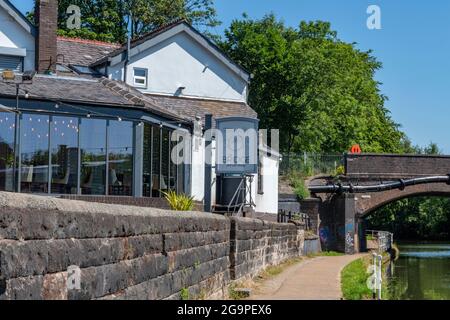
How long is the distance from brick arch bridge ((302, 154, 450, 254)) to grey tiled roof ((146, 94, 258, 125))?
35.2 feet

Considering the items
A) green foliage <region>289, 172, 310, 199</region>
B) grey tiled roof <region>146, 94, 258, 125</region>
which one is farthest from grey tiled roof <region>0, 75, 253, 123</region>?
green foliage <region>289, 172, 310, 199</region>

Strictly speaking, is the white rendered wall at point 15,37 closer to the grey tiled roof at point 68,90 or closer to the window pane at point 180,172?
the grey tiled roof at point 68,90

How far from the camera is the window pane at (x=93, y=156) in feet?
65.7

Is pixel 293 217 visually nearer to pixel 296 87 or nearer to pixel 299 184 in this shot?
pixel 299 184

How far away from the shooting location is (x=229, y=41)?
4878cm

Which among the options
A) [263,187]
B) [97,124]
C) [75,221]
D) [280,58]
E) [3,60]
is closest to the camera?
[75,221]

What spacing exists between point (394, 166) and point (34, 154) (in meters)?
29.6

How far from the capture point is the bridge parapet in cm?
4438

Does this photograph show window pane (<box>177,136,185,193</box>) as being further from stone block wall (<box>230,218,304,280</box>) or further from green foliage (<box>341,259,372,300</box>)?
green foliage (<box>341,259,372,300</box>)

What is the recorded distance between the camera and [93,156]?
20203mm

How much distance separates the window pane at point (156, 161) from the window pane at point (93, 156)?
2061mm

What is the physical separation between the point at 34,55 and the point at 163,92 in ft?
20.3
